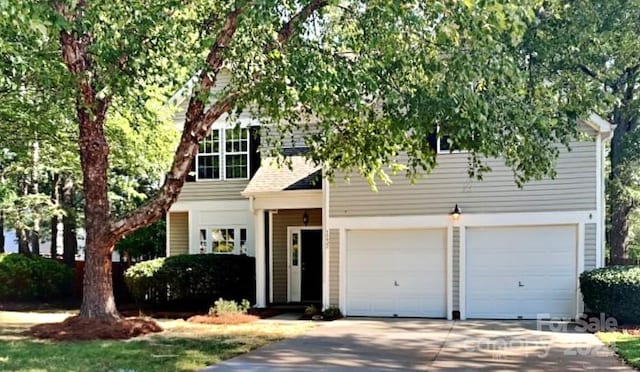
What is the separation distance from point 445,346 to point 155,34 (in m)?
6.64

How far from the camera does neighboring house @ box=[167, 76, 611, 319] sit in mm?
13250

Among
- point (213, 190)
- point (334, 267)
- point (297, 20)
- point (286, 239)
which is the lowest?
point (334, 267)

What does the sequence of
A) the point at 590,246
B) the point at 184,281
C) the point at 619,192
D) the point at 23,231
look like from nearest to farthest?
the point at 590,246 → the point at 184,281 → the point at 619,192 → the point at 23,231

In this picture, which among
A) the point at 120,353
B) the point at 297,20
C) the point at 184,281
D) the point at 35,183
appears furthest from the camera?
the point at 35,183

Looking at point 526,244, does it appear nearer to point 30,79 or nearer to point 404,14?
point 404,14

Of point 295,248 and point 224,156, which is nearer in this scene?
point 295,248

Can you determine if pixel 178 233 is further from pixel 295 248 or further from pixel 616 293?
pixel 616 293

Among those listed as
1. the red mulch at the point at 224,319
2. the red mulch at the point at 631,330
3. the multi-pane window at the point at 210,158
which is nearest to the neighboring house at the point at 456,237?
the red mulch at the point at 631,330

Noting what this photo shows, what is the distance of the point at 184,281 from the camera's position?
15.4 m

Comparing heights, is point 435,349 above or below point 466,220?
below

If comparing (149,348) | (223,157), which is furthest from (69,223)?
(149,348)

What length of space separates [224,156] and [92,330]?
8.16 m

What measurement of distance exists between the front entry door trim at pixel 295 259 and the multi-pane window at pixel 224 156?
7.38 ft

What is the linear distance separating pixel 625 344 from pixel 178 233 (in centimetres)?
1297
